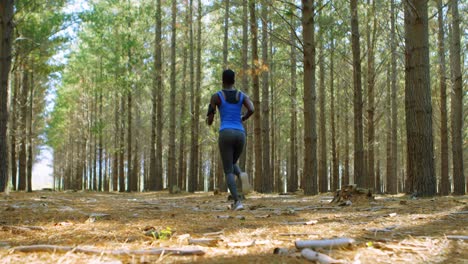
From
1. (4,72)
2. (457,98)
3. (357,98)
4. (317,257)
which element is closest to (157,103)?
(4,72)

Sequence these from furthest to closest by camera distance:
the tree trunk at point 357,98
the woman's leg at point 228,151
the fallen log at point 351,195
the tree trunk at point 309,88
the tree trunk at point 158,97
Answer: the tree trunk at point 158,97, the tree trunk at point 357,98, the tree trunk at point 309,88, the fallen log at point 351,195, the woman's leg at point 228,151

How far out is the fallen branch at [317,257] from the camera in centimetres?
224

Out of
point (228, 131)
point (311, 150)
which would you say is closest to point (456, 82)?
point (311, 150)

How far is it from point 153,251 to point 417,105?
258 inches

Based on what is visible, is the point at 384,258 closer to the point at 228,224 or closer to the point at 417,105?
the point at 228,224

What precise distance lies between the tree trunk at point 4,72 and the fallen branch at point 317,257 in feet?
33.2

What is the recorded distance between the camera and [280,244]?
2.88 metres

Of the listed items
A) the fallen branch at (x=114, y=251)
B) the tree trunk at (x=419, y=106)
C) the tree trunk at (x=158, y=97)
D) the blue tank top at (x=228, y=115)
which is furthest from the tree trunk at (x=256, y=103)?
the fallen branch at (x=114, y=251)

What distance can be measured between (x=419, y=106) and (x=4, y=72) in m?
10.3

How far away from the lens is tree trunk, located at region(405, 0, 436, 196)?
24.4ft

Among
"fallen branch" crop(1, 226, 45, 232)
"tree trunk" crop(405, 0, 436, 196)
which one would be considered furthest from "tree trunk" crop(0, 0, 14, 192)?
"tree trunk" crop(405, 0, 436, 196)

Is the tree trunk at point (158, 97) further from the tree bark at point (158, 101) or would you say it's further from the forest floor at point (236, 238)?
the forest floor at point (236, 238)

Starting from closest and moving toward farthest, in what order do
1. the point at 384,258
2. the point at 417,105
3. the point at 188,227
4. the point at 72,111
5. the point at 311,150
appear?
1. the point at 384,258
2. the point at 188,227
3. the point at 417,105
4. the point at 311,150
5. the point at 72,111

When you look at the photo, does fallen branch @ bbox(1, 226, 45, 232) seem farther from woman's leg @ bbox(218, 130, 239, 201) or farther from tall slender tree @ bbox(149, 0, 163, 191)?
tall slender tree @ bbox(149, 0, 163, 191)
